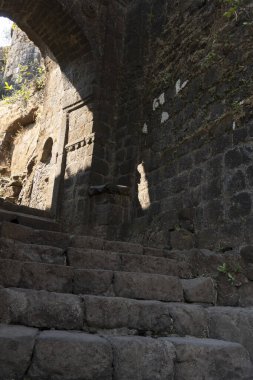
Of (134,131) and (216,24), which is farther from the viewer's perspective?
(134,131)

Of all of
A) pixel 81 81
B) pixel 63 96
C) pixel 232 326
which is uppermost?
pixel 81 81

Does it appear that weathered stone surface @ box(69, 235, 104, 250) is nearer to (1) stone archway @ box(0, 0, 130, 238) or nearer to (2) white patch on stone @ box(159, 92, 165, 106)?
(1) stone archway @ box(0, 0, 130, 238)

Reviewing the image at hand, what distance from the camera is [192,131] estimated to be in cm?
564

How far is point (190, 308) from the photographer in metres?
2.94

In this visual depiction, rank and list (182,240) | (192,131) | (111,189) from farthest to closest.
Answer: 1. (111,189)
2. (192,131)
3. (182,240)

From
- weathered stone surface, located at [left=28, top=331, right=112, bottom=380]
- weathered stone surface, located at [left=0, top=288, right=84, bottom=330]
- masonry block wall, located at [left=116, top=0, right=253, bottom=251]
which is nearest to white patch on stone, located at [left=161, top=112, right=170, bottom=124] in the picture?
masonry block wall, located at [left=116, top=0, right=253, bottom=251]

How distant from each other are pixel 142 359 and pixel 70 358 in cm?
44

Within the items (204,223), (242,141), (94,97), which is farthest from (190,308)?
(94,97)

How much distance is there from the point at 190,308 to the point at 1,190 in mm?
9456

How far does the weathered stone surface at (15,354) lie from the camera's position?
1.94m

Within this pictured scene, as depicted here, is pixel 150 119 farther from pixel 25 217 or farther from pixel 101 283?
pixel 101 283

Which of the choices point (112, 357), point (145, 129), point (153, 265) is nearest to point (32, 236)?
point (153, 265)

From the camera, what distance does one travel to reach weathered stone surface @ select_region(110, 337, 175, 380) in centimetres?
221

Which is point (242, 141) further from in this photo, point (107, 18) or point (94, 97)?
point (107, 18)
